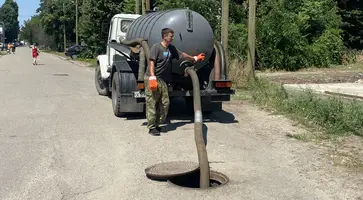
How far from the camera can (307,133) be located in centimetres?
805

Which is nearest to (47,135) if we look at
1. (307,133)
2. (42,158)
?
(42,158)

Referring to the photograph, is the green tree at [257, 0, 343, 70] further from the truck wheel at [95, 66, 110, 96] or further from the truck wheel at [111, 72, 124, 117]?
the truck wheel at [111, 72, 124, 117]

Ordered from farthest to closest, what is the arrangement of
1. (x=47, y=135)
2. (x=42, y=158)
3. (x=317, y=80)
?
1. (x=317, y=80)
2. (x=47, y=135)
3. (x=42, y=158)

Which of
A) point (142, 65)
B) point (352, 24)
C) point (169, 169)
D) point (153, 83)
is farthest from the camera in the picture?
point (352, 24)

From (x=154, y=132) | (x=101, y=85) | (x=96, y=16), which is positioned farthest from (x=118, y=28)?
(x=96, y=16)

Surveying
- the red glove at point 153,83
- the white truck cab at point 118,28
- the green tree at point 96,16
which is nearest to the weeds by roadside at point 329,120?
the red glove at point 153,83

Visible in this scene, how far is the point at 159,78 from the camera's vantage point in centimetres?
797

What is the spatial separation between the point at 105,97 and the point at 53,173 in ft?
23.7

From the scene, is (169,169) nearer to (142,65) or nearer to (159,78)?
(159,78)

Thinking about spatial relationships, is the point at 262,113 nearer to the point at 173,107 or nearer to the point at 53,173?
the point at 173,107

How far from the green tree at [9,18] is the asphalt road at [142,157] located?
16109 centimetres

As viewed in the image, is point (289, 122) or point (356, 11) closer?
point (289, 122)

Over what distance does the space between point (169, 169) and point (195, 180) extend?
37 centimetres

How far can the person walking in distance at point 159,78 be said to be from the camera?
7766 mm
